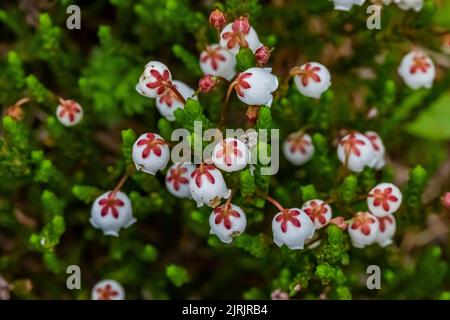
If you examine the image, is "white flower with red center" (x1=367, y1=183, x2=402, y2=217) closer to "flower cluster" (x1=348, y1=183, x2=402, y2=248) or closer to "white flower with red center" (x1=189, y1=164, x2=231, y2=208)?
"flower cluster" (x1=348, y1=183, x2=402, y2=248)

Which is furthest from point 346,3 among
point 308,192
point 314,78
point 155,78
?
point 155,78

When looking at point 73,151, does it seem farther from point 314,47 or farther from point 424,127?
point 424,127

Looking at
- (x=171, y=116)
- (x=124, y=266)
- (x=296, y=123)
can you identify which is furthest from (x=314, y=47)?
(x=124, y=266)

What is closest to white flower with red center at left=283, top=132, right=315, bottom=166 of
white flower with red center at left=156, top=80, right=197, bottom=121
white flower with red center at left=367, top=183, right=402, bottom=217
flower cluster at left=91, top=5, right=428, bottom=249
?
flower cluster at left=91, top=5, right=428, bottom=249

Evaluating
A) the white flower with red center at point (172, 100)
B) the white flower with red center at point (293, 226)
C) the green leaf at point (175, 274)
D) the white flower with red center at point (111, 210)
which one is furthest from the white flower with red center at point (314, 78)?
the green leaf at point (175, 274)

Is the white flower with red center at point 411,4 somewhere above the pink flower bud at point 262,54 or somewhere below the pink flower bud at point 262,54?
above

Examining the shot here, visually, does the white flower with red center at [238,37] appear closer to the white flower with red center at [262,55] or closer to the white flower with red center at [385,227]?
the white flower with red center at [262,55]

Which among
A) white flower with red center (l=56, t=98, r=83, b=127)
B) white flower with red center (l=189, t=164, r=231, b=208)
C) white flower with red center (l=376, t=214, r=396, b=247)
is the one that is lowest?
white flower with red center (l=189, t=164, r=231, b=208)
